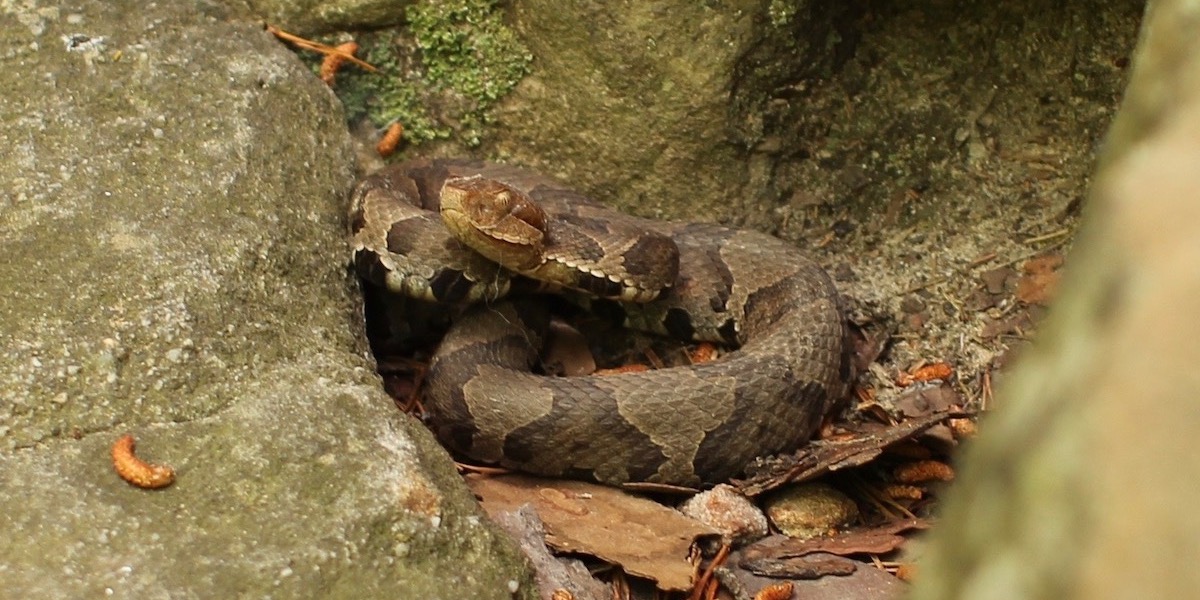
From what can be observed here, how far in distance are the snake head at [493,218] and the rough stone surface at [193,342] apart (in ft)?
1.24

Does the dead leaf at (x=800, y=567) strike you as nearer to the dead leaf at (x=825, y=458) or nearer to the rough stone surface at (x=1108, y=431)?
the dead leaf at (x=825, y=458)

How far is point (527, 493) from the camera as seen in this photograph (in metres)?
3.27

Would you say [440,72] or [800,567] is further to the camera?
[440,72]

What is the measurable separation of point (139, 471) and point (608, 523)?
125cm

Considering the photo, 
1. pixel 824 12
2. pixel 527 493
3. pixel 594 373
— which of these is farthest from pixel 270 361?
pixel 824 12

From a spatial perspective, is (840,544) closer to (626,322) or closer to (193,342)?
(626,322)

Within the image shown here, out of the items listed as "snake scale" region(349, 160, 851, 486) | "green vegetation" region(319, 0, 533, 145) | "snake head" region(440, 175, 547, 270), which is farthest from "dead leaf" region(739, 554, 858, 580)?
"green vegetation" region(319, 0, 533, 145)

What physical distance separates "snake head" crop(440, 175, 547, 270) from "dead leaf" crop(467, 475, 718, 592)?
2.23 feet

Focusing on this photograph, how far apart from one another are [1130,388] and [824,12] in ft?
10.1

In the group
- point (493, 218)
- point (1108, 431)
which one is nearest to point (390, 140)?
point (493, 218)

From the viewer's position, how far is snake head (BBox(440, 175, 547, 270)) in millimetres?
3344

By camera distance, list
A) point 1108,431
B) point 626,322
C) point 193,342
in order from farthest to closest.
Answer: point 626,322 < point 193,342 < point 1108,431

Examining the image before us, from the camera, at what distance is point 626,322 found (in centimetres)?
395

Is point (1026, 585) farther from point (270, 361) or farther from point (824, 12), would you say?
point (824, 12)
